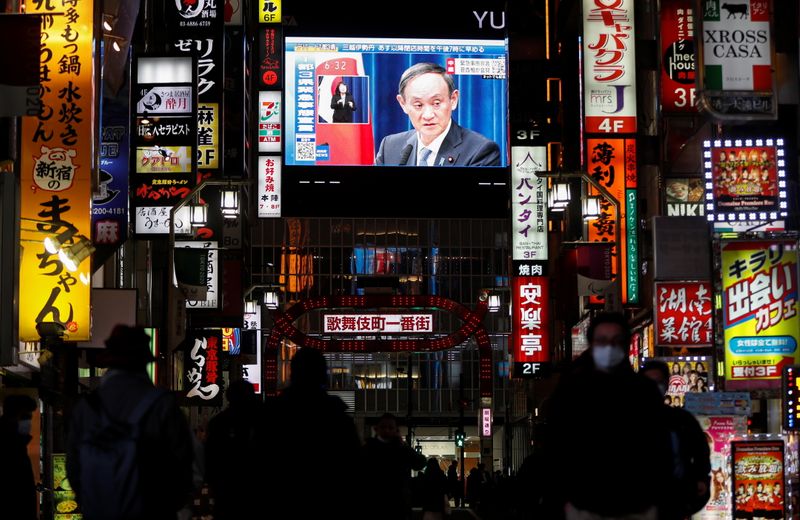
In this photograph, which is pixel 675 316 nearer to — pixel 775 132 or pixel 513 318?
pixel 775 132

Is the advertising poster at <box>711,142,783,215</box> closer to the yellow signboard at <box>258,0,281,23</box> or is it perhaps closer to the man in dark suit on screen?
the yellow signboard at <box>258,0,281,23</box>

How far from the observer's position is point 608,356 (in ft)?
25.3

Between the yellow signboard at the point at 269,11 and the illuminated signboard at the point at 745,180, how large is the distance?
74.6 ft

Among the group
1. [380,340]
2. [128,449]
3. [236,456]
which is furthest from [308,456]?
[380,340]

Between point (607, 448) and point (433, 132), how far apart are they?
4458 centimetres

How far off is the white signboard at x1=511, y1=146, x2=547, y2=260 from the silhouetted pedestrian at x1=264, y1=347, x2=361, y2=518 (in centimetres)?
2965

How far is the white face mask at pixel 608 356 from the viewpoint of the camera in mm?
7715

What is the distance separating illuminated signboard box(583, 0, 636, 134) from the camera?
30594 mm

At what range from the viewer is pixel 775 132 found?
24.0 metres

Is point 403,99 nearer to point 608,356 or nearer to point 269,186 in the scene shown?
point 269,186

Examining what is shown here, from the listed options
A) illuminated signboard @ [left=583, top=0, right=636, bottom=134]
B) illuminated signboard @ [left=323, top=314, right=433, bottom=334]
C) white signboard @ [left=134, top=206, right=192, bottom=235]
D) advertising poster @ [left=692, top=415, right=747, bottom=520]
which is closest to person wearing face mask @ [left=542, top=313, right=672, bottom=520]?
advertising poster @ [left=692, top=415, right=747, bottom=520]

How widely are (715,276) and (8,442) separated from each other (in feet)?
43.7

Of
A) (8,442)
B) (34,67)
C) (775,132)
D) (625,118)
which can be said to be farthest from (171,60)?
(8,442)

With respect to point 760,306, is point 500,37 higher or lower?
higher
